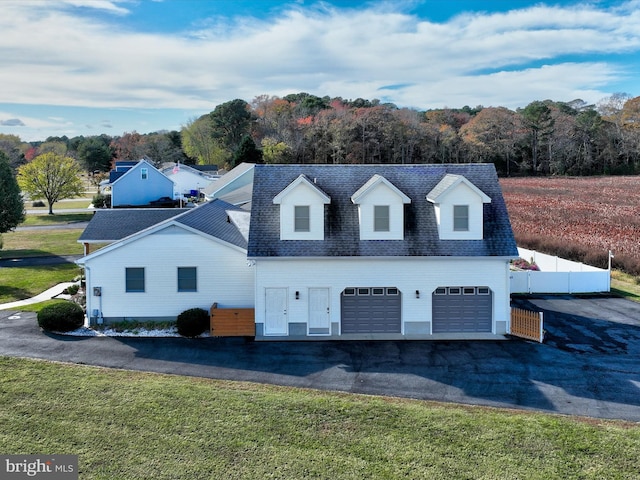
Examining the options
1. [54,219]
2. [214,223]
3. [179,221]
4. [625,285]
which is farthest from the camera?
[54,219]

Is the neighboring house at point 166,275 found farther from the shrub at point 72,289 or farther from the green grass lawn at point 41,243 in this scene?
the green grass lawn at point 41,243

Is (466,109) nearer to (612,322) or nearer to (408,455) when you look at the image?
(612,322)

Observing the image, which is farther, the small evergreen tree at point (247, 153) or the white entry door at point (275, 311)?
the small evergreen tree at point (247, 153)

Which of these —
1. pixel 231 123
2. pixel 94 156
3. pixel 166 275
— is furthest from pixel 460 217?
Result: pixel 94 156

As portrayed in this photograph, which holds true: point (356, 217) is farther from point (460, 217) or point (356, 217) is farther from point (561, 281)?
point (561, 281)

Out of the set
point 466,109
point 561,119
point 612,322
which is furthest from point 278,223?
point 466,109

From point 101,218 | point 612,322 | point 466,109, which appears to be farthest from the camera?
point 466,109

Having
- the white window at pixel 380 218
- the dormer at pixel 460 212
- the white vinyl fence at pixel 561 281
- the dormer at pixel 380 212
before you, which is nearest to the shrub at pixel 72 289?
the dormer at pixel 380 212
